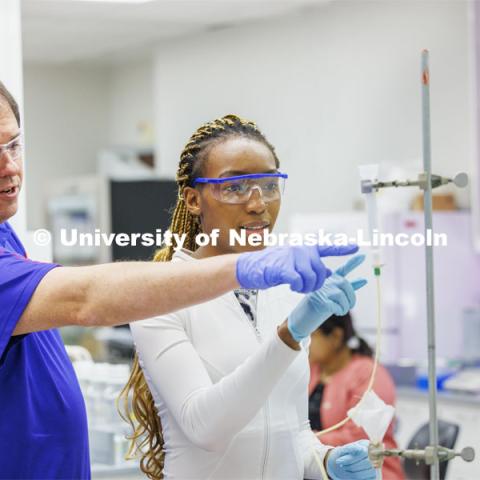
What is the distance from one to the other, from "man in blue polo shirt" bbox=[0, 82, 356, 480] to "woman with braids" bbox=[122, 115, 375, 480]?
10 cm

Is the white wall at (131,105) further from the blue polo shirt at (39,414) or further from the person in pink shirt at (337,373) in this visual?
the blue polo shirt at (39,414)

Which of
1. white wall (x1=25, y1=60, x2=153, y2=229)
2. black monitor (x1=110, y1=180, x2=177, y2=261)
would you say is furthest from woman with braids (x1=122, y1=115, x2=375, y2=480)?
white wall (x1=25, y1=60, x2=153, y2=229)

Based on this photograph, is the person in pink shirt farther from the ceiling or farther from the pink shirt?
the ceiling

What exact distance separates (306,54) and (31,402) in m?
4.27

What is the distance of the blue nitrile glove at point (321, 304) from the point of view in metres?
1.34

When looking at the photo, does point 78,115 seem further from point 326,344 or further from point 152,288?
point 152,288

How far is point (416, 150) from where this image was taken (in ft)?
16.4

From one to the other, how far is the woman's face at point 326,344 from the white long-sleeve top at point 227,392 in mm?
1491

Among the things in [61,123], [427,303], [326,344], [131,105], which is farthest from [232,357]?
[61,123]

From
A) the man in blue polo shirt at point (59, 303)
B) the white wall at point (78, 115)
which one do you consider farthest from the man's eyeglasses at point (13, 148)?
the white wall at point (78, 115)

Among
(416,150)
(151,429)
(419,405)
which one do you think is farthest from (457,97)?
(151,429)

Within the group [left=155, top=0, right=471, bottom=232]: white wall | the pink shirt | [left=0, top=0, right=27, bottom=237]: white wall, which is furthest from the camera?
[left=155, top=0, right=471, bottom=232]: white wall

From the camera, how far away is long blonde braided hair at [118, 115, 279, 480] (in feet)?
5.27

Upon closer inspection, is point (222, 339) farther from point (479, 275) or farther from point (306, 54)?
point (306, 54)
